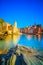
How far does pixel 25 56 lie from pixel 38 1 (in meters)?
0.95

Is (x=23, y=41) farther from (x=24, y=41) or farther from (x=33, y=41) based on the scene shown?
(x=33, y=41)

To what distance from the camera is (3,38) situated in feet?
6.43

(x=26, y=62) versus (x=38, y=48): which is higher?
(x=38, y=48)

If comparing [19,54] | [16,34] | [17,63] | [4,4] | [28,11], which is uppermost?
[4,4]

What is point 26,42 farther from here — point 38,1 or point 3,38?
point 38,1

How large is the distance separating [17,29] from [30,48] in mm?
380

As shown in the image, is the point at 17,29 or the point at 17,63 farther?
the point at 17,29

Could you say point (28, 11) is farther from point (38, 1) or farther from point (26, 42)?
point (26, 42)

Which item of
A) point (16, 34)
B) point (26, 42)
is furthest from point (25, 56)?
point (16, 34)

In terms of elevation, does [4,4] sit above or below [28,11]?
above

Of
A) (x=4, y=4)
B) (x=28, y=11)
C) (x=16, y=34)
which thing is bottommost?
(x=16, y=34)

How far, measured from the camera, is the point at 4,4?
201cm

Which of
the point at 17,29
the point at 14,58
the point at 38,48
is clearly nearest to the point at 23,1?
the point at 17,29

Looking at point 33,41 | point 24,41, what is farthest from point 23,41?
point 33,41
